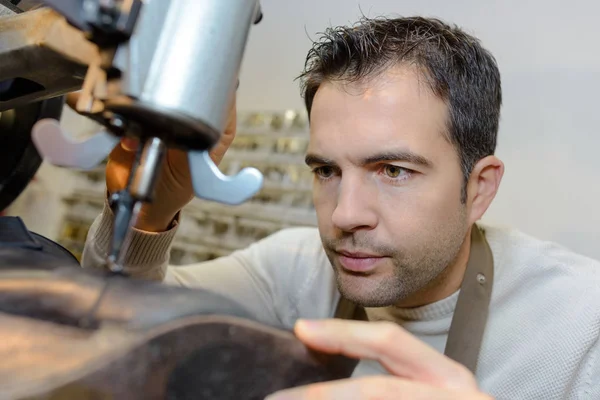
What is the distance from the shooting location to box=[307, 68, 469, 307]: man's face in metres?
0.77

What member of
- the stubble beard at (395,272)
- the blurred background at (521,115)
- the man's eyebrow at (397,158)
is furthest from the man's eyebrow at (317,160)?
the blurred background at (521,115)

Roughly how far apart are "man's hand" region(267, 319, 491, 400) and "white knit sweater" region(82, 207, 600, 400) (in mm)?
343

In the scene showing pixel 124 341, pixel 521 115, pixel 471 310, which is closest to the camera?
pixel 124 341

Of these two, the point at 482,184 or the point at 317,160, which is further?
the point at 482,184

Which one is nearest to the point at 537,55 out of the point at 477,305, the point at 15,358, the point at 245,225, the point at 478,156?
the point at 478,156

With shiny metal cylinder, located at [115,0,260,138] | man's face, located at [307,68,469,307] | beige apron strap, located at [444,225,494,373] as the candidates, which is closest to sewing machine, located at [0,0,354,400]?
shiny metal cylinder, located at [115,0,260,138]

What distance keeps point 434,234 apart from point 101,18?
2.00ft

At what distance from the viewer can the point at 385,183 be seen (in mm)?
787

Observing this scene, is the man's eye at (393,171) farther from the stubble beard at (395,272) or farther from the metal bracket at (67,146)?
the metal bracket at (67,146)

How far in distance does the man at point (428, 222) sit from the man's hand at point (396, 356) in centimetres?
34

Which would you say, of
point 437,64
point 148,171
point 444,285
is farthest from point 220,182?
point 444,285

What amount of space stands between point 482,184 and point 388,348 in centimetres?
62

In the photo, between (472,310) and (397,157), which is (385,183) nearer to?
(397,157)

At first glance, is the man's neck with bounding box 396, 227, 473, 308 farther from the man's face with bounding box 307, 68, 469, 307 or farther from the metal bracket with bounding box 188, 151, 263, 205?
the metal bracket with bounding box 188, 151, 263, 205
